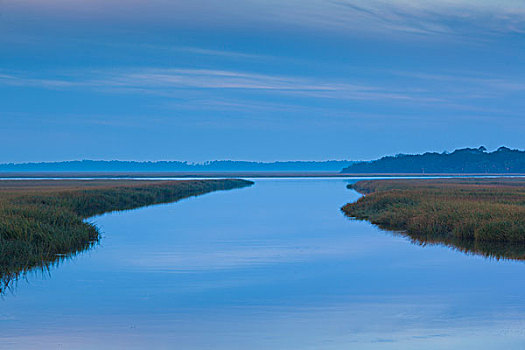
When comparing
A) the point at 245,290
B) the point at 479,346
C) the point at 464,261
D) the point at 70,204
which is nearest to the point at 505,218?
the point at 464,261

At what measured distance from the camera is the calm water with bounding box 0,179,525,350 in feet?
40.4

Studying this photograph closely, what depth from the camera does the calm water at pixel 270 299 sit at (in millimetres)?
12305

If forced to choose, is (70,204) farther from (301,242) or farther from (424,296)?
(424,296)

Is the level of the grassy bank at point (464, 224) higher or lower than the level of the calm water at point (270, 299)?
higher

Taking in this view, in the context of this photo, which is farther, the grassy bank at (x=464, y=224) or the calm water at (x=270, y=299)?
the grassy bank at (x=464, y=224)

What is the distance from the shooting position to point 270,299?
52.3ft

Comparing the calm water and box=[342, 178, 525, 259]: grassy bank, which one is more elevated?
box=[342, 178, 525, 259]: grassy bank

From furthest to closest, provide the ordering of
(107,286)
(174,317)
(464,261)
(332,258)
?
(332,258) < (464,261) < (107,286) < (174,317)

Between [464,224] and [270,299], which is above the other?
[464,224]

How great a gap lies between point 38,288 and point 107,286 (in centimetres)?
188

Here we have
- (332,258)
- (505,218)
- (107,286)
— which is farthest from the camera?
(505,218)

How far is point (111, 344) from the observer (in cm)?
1191

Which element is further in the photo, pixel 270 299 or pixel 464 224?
pixel 464 224

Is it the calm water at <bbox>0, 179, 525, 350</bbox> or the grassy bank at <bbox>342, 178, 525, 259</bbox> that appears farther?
the grassy bank at <bbox>342, 178, 525, 259</bbox>
